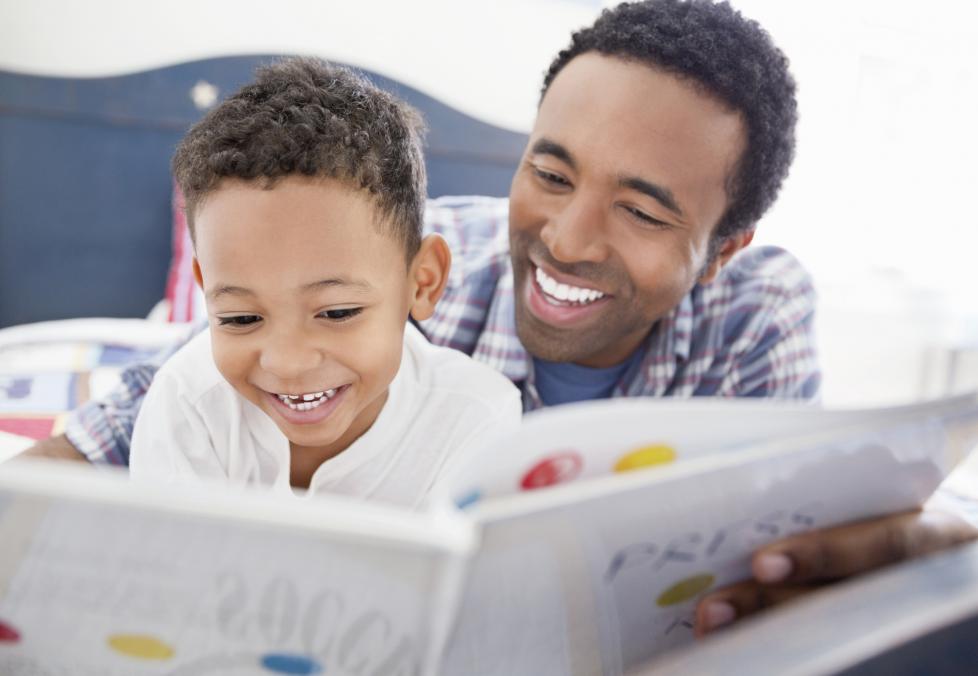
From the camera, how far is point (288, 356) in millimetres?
729

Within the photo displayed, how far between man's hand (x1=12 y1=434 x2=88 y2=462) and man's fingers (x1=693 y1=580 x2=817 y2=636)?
0.86 m

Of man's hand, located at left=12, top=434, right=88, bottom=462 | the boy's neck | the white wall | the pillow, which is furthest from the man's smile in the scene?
the white wall

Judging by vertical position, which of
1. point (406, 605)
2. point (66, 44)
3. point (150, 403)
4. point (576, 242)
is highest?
point (66, 44)

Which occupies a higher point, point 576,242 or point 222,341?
point 576,242

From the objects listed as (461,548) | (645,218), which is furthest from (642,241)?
(461,548)

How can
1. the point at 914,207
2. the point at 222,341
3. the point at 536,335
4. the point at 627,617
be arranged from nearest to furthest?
the point at 627,617
the point at 222,341
the point at 536,335
the point at 914,207

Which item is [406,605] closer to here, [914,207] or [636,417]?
[636,417]

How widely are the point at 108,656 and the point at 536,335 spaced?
2.28 feet

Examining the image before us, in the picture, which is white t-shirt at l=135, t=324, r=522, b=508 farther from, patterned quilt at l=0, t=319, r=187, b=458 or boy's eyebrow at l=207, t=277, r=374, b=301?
patterned quilt at l=0, t=319, r=187, b=458

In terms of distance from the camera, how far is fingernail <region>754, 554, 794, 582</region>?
0.49 meters

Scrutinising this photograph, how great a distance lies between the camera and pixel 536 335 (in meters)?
1.04

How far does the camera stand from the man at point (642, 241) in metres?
0.93

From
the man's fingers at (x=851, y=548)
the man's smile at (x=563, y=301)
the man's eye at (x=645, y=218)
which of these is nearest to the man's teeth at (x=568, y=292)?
the man's smile at (x=563, y=301)

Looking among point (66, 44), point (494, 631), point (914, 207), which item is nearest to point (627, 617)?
point (494, 631)
